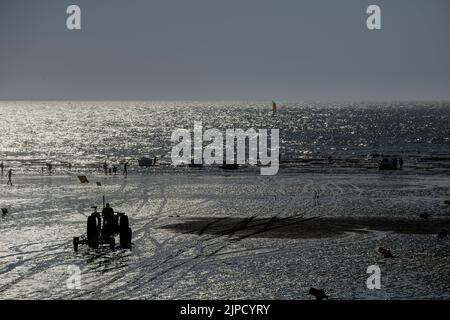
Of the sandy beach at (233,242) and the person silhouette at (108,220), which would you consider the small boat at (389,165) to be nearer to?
the sandy beach at (233,242)

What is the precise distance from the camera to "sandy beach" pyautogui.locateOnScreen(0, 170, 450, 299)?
35062 mm

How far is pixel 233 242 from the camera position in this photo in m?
45.7

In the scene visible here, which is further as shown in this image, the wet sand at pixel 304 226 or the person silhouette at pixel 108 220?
the wet sand at pixel 304 226

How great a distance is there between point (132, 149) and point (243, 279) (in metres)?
117

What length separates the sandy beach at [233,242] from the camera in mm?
35062

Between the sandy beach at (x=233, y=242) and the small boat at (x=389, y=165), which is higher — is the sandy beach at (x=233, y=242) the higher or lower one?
the lower one

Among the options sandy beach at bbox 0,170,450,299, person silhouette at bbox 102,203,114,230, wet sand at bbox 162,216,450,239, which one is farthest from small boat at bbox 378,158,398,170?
person silhouette at bbox 102,203,114,230

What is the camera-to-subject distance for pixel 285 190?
245 feet

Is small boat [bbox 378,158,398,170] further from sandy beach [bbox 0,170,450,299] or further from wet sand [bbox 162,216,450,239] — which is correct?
wet sand [bbox 162,216,450,239]

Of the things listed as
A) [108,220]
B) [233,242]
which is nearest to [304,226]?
[233,242]

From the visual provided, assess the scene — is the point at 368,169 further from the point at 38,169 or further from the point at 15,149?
the point at 15,149

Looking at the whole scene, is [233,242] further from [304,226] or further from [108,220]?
[108,220]

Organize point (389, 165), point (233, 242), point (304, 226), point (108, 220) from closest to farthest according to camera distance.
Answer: point (108, 220), point (233, 242), point (304, 226), point (389, 165)

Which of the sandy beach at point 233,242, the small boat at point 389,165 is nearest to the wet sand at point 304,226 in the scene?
the sandy beach at point 233,242
